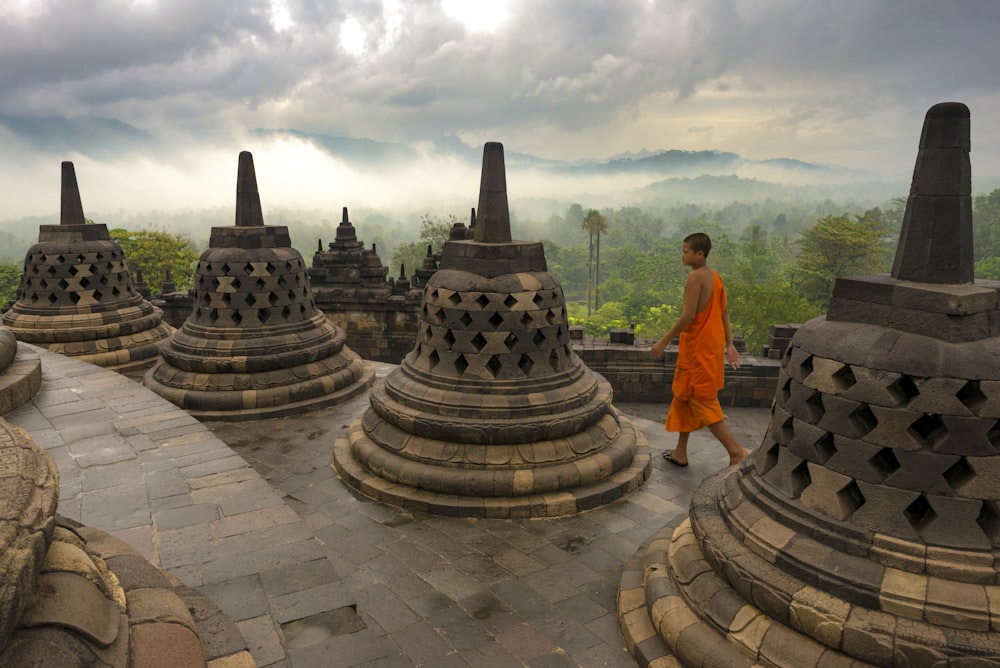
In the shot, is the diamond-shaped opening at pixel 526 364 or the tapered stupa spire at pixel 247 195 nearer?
the diamond-shaped opening at pixel 526 364

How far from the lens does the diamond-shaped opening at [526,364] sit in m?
6.21

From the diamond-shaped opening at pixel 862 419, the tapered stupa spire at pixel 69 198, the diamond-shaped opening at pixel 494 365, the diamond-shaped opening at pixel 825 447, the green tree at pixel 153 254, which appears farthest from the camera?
the green tree at pixel 153 254

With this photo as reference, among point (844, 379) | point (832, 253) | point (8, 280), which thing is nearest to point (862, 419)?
point (844, 379)

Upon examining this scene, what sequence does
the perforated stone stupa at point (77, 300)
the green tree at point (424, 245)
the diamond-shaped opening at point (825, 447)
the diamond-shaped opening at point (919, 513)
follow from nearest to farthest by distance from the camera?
the diamond-shaped opening at point (919, 513) → the diamond-shaped opening at point (825, 447) → the perforated stone stupa at point (77, 300) → the green tree at point (424, 245)

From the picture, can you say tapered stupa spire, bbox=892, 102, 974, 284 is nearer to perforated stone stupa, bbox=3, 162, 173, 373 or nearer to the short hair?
the short hair

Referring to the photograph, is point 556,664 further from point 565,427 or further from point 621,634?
point 565,427

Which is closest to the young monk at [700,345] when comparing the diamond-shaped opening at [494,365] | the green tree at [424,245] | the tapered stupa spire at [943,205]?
the diamond-shaped opening at [494,365]

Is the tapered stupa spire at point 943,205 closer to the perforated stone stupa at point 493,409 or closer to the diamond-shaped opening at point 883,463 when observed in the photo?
the diamond-shaped opening at point 883,463

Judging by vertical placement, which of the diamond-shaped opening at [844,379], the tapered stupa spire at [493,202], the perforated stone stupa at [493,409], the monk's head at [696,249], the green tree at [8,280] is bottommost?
the green tree at [8,280]

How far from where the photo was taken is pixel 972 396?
306 cm

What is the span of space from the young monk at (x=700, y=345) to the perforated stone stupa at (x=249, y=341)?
512cm

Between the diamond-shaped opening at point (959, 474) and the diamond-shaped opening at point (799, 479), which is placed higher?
the diamond-shaped opening at point (959, 474)

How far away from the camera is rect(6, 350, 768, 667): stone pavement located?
3154mm

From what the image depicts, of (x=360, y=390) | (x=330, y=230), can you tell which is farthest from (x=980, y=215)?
(x=330, y=230)
